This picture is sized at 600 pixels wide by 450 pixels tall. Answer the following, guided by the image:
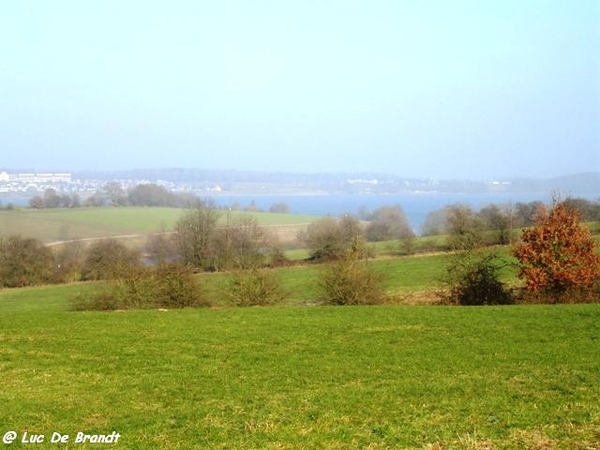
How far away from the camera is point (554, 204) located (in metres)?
23.9

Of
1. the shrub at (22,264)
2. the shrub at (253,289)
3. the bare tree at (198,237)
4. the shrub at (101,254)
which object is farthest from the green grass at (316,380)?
the bare tree at (198,237)

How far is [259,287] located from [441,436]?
1913 centimetres

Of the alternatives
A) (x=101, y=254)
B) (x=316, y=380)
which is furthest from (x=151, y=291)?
(x=101, y=254)

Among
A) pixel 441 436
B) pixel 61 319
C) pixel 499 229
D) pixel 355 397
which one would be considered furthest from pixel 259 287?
pixel 499 229

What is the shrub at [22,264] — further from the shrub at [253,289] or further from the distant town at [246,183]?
the distant town at [246,183]

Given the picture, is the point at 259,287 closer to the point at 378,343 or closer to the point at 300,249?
the point at 378,343

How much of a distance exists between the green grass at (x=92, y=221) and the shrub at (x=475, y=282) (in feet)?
119

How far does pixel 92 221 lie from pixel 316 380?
211 ft

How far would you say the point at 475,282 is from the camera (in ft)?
80.8

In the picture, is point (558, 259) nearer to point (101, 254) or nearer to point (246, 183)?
point (101, 254)

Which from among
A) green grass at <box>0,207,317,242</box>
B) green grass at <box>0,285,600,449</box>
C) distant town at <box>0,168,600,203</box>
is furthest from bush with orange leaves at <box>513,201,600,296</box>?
distant town at <box>0,168,600,203</box>

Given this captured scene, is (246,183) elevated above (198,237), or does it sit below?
above

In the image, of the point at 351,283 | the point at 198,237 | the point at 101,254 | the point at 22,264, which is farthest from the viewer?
the point at 198,237

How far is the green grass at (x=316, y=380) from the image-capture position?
7.01m
